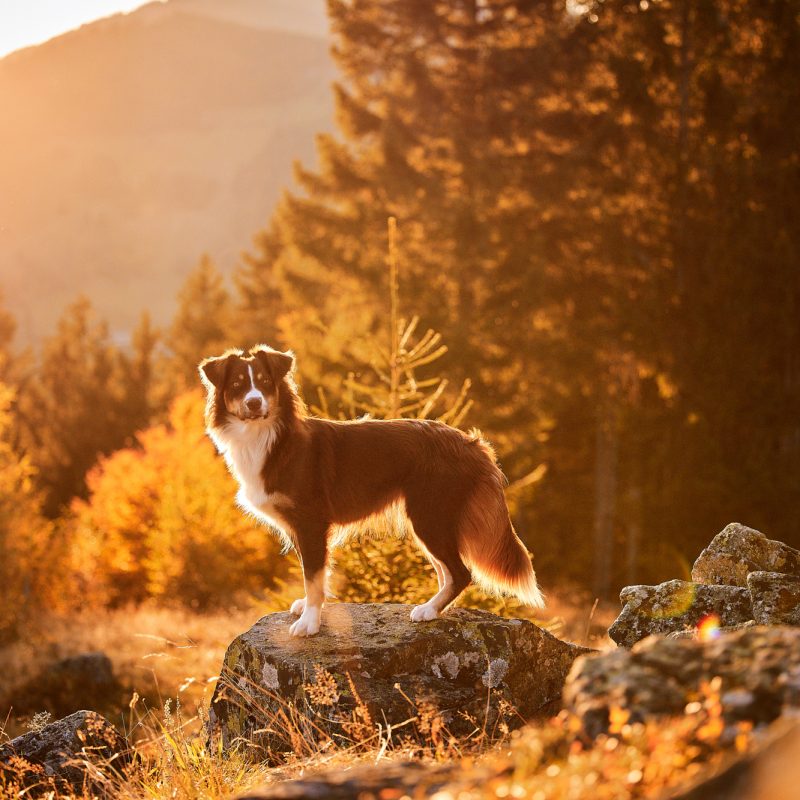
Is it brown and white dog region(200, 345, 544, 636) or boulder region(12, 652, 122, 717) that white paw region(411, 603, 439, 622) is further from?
boulder region(12, 652, 122, 717)

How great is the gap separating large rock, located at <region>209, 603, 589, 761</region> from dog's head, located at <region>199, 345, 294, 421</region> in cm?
153

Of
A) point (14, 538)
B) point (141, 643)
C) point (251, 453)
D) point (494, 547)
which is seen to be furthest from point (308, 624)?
point (14, 538)

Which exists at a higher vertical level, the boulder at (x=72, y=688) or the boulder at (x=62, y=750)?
the boulder at (x=62, y=750)

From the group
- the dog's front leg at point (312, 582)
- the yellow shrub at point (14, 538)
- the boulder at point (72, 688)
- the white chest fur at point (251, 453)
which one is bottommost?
the boulder at point (72, 688)

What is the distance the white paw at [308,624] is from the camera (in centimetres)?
571

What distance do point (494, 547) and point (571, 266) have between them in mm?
19339

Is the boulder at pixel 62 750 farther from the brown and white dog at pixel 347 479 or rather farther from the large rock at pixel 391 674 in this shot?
the brown and white dog at pixel 347 479

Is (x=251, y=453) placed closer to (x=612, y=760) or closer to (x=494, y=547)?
(x=494, y=547)

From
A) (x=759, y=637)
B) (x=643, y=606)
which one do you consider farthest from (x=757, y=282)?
(x=759, y=637)

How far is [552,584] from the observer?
25672mm

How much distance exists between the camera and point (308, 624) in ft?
18.7

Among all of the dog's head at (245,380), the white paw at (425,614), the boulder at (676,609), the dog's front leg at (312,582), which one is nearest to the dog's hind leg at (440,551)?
the white paw at (425,614)

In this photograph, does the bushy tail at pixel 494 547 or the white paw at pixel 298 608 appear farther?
the white paw at pixel 298 608

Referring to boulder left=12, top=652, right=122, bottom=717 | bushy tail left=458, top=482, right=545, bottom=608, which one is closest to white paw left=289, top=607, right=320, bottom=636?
bushy tail left=458, top=482, right=545, bottom=608
